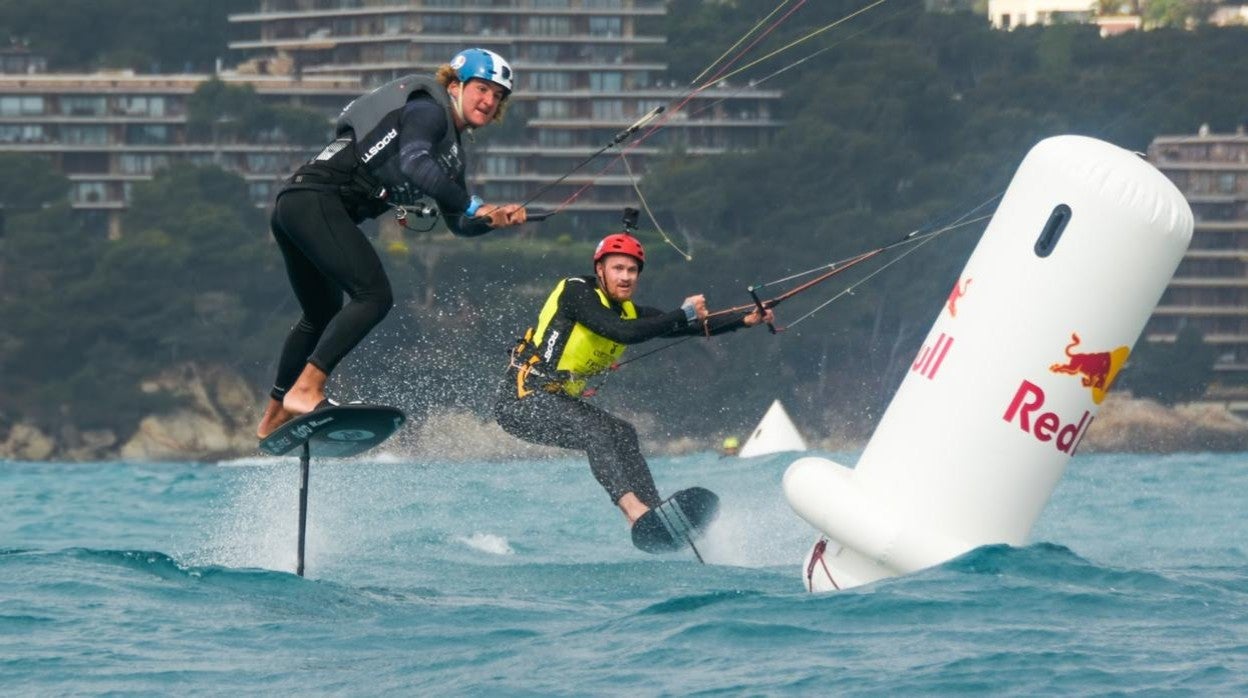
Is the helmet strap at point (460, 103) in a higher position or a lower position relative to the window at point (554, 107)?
higher

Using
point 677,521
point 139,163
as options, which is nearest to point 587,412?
point 677,521

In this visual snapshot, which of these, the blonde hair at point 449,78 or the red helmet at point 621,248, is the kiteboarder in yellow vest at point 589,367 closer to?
the red helmet at point 621,248

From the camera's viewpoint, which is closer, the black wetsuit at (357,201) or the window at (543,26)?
the black wetsuit at (357,201)

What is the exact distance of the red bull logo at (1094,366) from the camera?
28.7ft

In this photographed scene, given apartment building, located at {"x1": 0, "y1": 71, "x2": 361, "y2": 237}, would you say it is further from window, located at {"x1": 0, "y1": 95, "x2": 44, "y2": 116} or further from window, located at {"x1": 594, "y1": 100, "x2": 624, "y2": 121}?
window, located at {"x1": 594, "y1": 100, "x2": 624, "y2": 121}

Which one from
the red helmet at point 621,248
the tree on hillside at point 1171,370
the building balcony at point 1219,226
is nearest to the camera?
the red helmet at point 621,248

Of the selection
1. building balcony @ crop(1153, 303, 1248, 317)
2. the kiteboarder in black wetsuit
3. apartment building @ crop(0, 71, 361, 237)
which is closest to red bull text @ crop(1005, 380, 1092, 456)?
the kiteboarder in black wetsuit

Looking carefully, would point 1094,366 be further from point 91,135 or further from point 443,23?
point 91,135

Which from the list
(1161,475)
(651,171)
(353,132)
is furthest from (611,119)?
(353,132)

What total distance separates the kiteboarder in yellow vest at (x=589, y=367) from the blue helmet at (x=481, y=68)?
104 centimetres

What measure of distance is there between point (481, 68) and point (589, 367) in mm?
1746

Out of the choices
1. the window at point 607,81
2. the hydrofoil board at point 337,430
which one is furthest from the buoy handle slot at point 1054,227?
the window at point 607,81

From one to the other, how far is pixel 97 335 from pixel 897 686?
5541cm

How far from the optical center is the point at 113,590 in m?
8.78
